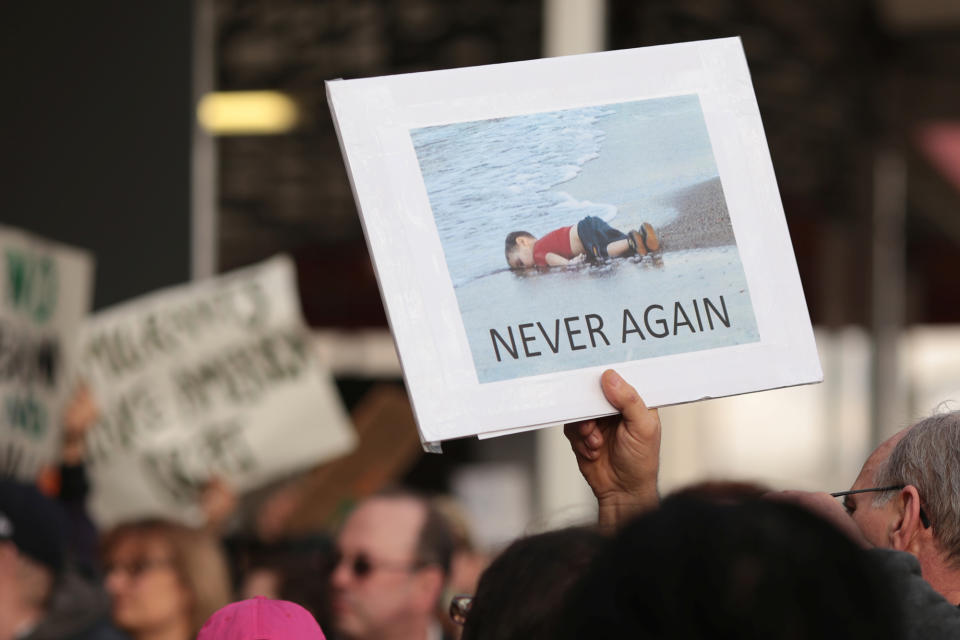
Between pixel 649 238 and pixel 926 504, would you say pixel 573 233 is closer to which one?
pixel 649 238

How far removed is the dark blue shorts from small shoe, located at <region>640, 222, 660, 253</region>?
0.03 meters

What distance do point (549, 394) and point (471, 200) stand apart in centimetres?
24

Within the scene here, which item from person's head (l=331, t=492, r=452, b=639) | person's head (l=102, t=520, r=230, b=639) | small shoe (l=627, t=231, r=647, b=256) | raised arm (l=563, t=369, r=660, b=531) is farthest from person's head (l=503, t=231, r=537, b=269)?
person's head (l=102, t=520, r=230, b=639)

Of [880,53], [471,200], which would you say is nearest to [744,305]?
[471,200]

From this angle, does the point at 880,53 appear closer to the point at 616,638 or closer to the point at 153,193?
the point at 153,193

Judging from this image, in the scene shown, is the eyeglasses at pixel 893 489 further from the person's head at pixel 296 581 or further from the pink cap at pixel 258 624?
the person's head at pixel 296 581

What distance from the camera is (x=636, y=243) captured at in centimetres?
163

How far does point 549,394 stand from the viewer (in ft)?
5.10

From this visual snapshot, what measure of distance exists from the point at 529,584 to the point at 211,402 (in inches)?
120

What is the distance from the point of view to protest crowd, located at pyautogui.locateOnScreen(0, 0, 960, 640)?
96 cm

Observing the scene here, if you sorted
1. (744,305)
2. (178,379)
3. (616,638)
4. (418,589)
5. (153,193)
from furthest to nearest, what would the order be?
(153,193), (178,379), (418,589), (744,305), (616,638)

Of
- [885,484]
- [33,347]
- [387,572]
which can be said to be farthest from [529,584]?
[33,347]

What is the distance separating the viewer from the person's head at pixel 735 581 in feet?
2.98

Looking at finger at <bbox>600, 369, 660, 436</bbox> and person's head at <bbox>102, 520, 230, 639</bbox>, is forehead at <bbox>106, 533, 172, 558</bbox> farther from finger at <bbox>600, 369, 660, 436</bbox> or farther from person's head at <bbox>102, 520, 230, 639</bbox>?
finger at <bbox>600, 369, 660, 436</bbox>
